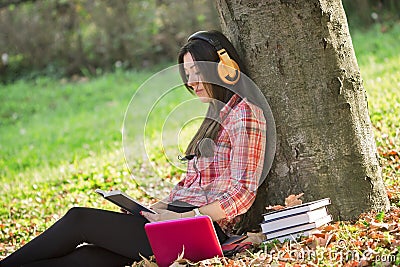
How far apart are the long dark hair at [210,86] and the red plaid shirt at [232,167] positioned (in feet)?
0.16

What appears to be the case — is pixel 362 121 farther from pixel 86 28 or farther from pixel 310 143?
pixel 86 28

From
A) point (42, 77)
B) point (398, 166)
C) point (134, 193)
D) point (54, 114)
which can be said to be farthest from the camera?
point (42, 77)

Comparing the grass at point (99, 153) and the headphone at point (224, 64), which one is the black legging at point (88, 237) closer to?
the grass at point (99, 153)

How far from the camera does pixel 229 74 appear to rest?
343 centimetres

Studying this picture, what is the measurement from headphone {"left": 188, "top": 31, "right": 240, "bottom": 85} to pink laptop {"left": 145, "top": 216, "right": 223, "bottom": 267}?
31.6 inches

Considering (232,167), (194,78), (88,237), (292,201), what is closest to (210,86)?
(194,78)

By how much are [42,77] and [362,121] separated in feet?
30.5

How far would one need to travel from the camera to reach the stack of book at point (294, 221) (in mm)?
3164

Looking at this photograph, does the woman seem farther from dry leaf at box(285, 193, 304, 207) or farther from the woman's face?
dry leaf at box(285, 193, 304, 207)

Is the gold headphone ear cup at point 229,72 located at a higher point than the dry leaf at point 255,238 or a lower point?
higher

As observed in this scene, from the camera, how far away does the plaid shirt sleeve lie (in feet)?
10.7

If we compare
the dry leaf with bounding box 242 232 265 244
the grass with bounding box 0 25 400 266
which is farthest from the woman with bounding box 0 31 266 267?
the grass with bounding box 0 25 400 266

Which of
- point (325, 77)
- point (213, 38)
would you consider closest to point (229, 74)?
point (213, 38)

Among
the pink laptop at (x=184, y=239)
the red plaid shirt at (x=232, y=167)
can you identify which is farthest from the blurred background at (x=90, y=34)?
the pink laptop at (x=184, y=239)
